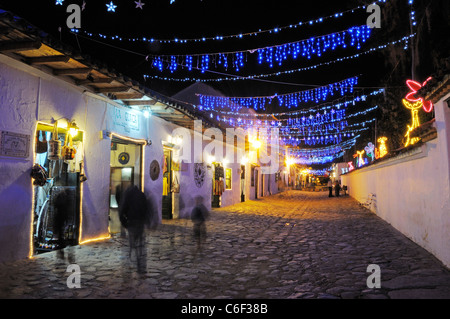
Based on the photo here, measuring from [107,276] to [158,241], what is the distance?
9.83ft

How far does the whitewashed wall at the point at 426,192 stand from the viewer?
5.47 m

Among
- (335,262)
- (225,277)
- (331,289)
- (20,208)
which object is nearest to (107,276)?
(225,277)

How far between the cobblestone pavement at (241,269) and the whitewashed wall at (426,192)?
388 millimetres

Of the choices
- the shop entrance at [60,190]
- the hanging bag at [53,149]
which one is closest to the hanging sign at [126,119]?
the shop entrance at [60,190]

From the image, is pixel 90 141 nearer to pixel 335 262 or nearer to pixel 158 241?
pixel 158 241

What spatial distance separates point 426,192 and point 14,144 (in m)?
8.54

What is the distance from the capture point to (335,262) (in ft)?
19.9

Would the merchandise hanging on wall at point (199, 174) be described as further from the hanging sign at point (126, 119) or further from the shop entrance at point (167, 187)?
the hanging sign at point (126, 119)

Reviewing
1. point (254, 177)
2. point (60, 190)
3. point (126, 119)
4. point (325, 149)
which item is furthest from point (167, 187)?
point (325, 149)

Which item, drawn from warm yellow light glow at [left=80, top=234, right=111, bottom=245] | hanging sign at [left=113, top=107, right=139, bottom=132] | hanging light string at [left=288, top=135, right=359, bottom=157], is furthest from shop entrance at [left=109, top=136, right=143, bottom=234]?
hanging light string at [left=288, top=135, right=359, bottom=157]

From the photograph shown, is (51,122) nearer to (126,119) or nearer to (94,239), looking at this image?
(126,119)

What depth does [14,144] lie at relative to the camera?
5953 mm

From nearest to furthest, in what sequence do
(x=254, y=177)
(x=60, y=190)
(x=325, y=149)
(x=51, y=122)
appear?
(x=51, y=122), (x=60, y=190), (x=254, y=177), (x=325, y=149)

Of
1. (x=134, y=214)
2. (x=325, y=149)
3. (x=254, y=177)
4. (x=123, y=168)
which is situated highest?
(x=325, y=149)
